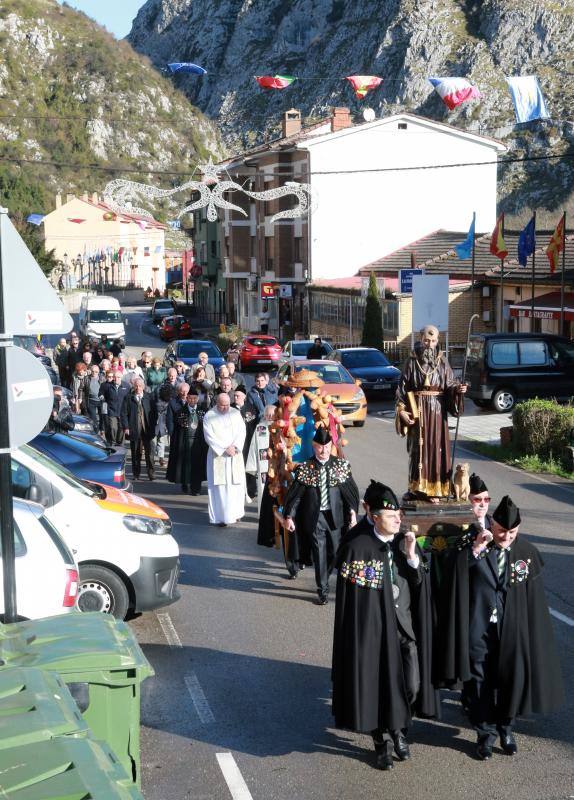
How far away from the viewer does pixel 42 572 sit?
7.65 m

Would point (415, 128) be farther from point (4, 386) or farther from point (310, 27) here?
point (310, 27)

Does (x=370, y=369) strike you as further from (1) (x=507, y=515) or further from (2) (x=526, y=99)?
(1) (x=507, y=515)

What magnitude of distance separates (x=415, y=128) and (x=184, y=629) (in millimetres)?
46762

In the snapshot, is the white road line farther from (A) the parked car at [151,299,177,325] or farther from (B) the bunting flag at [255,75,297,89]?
(A) the parked car at [151,299,177,325]

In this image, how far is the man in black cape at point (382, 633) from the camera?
621cm

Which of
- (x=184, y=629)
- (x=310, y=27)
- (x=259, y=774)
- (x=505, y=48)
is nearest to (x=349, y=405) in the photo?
(x=184, y=629)

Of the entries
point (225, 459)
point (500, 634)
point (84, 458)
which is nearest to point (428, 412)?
point (500, 634)

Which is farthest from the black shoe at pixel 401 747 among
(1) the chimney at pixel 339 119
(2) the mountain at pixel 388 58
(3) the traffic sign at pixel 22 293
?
(2) the mountain at pixel 388 58

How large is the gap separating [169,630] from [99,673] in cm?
413

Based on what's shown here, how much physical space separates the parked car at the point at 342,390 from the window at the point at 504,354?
348 centimetres

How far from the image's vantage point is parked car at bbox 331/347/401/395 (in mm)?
28969

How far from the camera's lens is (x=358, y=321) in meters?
44.6

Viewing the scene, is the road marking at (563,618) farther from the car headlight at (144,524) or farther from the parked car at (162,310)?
the parked car at (162,310)

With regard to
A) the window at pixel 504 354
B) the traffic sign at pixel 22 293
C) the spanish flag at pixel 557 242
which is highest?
the spanish flag at pixel 557 242
